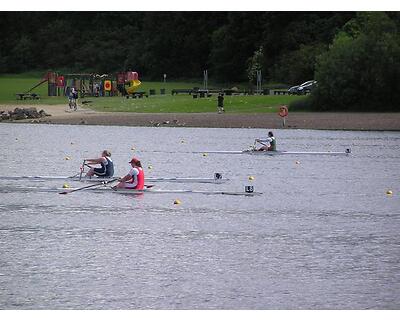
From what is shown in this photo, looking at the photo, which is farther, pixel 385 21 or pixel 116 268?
pixel 385 21

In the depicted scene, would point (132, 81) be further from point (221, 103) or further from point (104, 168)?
point (104, 168)

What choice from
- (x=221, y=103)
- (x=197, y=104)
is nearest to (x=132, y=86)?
(x=197, y=104)

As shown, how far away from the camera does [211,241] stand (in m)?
26.1

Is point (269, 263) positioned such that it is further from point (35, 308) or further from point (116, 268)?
point (35, 308)

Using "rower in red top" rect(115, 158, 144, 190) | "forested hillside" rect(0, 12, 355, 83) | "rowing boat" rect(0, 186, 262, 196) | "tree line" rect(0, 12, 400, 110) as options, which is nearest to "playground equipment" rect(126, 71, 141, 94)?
"tree line" rect(0, 12, 400, 110)

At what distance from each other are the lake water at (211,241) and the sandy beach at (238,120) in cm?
2119

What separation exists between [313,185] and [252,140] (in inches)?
773

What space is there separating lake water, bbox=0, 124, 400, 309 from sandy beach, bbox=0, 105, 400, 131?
21.2m

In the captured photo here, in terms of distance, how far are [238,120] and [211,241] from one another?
45617mm

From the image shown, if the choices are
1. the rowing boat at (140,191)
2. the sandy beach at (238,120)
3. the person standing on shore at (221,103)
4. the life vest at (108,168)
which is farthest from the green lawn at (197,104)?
the life vest at (108,168)

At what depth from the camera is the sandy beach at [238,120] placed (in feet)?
222

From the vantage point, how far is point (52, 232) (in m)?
27.0

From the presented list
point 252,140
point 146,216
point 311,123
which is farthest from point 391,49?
point 146,216

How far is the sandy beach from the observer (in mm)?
67812
